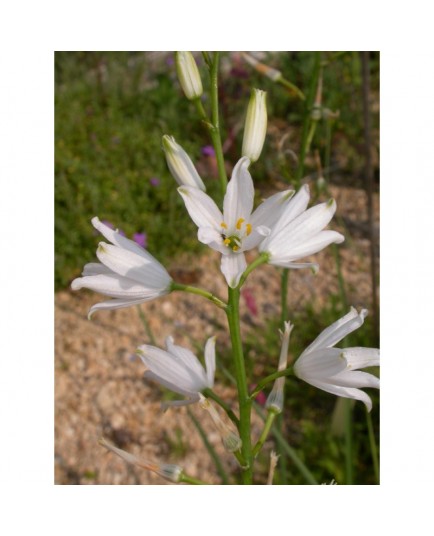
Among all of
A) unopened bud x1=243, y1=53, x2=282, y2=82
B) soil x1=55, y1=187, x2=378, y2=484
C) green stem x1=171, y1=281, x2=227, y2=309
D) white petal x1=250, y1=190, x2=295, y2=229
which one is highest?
unopened bud x1=243, y1=53, x2=282, y2=82

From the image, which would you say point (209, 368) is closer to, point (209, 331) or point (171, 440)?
point (171, 440)

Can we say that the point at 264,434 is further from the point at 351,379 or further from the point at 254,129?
the point at 254,129

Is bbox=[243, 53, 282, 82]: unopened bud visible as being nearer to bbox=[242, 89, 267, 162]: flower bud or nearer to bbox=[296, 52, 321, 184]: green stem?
bbox=[296, 52, 321, 184]: green stem

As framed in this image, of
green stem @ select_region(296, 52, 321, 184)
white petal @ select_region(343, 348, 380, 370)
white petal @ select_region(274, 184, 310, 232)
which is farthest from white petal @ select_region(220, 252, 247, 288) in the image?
green stem @ select_region(296, 52, 321, 184)

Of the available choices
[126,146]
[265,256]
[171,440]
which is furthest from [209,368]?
[126,146]

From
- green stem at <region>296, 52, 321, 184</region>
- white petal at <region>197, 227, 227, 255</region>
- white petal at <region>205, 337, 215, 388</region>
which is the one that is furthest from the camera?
green stem at <region>296, 52, 321, 184</region>

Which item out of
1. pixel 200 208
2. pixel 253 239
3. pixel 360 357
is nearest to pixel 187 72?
pixel 200 208
